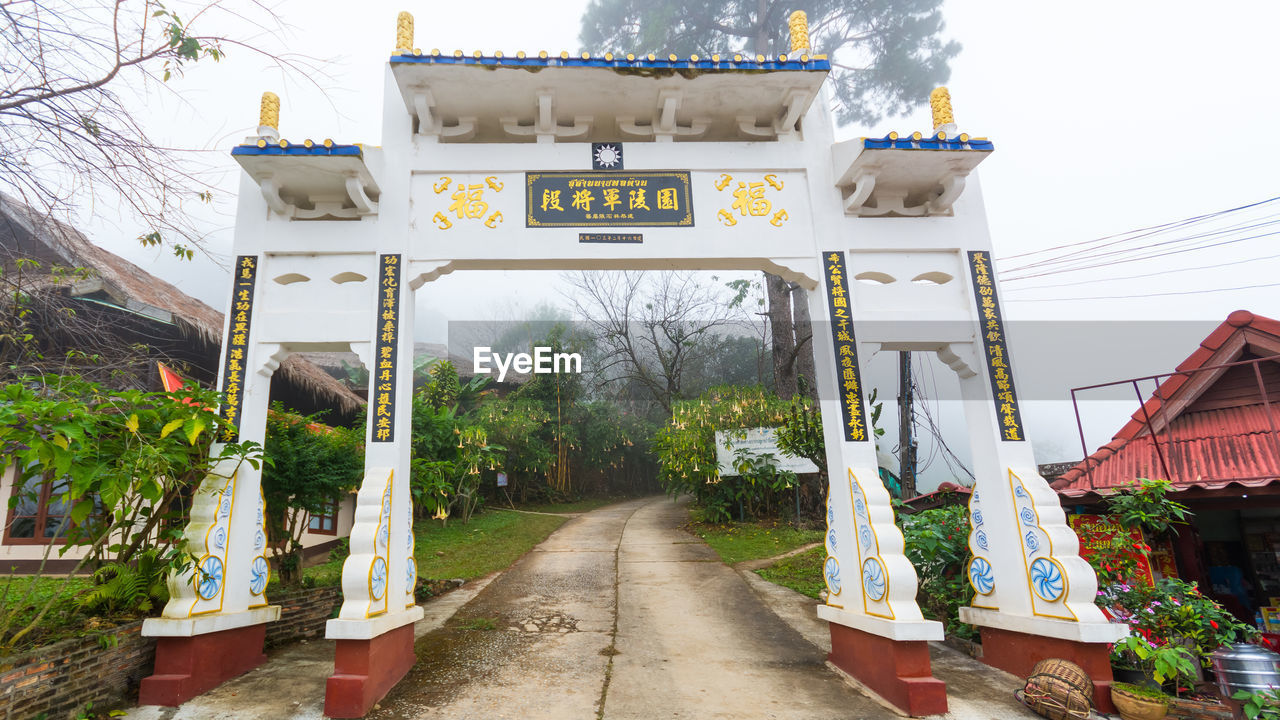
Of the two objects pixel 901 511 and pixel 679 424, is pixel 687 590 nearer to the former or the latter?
pixel 901 511

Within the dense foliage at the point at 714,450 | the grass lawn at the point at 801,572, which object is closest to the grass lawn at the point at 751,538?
the dense foliage at the point at 714,450

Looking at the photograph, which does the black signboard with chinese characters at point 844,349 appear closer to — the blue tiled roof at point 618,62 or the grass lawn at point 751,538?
the blue tiled roof at point 618,62

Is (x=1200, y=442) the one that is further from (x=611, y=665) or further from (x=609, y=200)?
(x=609, y=200)

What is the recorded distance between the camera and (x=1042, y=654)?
3775 millimetres

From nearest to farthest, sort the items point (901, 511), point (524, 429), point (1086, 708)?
point (1086, 708) < point (901, 511) < point (524, 429)

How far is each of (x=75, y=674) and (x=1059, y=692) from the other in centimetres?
513

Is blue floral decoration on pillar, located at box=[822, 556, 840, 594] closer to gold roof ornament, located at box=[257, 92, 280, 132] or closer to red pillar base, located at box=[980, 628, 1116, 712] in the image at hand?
red pillar base, located at box=[980, 628, 1116, 712]

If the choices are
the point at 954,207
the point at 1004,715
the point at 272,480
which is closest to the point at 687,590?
the point at 1004,715

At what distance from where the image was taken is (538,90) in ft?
14.7

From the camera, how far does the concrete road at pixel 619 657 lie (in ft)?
11.5

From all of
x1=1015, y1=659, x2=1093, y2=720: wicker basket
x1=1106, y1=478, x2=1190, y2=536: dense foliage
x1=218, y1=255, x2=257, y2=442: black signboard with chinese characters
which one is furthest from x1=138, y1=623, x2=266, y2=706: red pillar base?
x1=1106, y1=478, x2=1190, y2=536: dense foliage

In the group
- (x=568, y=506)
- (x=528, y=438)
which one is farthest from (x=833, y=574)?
(x=568, y=506)

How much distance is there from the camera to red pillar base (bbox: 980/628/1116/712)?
3486 mm

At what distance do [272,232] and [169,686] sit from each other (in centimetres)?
290
